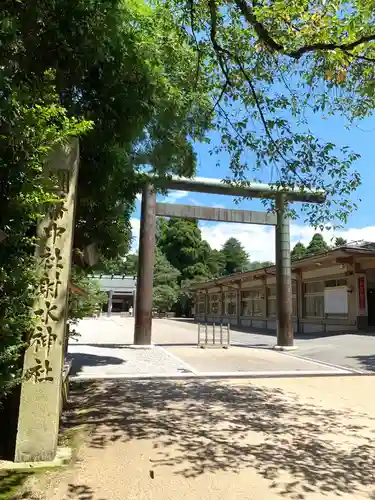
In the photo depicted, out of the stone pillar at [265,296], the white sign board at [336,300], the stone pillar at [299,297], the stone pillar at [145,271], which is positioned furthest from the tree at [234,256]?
the stone pillar at [145,271]

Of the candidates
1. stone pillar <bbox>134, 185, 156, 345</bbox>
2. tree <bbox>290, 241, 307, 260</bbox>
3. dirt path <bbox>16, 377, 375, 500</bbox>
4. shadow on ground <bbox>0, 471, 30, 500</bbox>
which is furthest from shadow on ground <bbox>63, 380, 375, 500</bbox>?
tree <bbox>290, 241, 307, 260</bbox>

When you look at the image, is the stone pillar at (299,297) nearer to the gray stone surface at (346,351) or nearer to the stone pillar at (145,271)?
the gray stone surface at (346,351)

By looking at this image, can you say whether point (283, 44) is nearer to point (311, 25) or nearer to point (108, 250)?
point (311, 25)

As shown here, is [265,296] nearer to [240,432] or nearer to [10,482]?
[240,432]

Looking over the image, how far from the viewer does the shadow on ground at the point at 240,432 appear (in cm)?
387

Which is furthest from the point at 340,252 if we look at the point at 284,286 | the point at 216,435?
the point at 216,435

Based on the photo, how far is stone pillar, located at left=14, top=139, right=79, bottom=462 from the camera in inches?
154

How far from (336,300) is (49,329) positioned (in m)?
17.2

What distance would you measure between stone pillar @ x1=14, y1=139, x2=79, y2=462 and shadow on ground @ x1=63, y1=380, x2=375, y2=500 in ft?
2.72

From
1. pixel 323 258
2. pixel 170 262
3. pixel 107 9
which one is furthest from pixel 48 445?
pixel 170 262

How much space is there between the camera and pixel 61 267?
13.9 feet

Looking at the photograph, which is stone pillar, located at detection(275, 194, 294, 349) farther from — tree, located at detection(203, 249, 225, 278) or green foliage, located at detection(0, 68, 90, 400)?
tree, located at detection(203, 249, 225, 278)

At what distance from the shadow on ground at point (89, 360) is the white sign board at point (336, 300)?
11.3 m

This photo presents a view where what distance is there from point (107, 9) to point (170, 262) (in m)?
51.6
